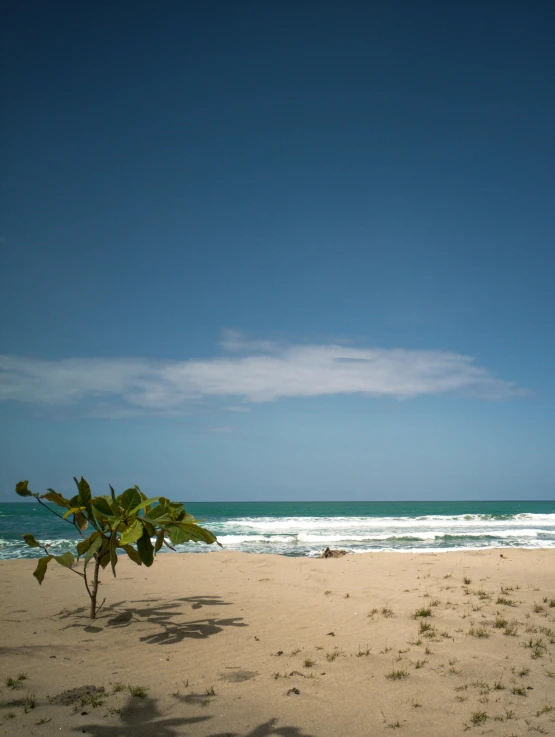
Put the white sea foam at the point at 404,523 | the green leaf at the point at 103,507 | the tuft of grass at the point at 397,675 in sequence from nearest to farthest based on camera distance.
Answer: the tuft of grass at the point at 397,675 → the green leaf at the point at 103,507 → the white sea foam at the point at 404,523

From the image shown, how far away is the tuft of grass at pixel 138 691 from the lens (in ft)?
13.8

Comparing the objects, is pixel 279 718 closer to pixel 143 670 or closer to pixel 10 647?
pixel 143 670

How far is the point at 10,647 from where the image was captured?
214 inches

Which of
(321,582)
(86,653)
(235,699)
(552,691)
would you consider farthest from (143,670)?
(321,582)

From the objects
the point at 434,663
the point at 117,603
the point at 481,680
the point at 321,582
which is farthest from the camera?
the point at 321,582

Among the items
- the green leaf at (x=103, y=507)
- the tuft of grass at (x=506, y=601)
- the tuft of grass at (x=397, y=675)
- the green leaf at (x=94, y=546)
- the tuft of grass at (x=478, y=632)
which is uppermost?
the green leaf at (x=103, y=507)

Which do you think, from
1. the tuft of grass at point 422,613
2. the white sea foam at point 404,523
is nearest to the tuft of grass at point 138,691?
the tuft of grass at point 422,613

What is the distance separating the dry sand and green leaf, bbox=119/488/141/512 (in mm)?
1589

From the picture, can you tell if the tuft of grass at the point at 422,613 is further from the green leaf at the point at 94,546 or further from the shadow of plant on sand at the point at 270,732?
the green leaf at the point at 94,546

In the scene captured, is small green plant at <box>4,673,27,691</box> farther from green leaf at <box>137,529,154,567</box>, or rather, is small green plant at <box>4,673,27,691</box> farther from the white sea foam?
the white sea foam

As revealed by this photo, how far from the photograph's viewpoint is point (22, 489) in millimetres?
5703

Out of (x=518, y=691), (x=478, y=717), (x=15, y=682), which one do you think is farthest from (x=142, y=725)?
(x=518, y=691)

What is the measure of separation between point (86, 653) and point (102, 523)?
54.7 inches

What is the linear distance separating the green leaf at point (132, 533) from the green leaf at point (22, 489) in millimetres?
→ 1558
